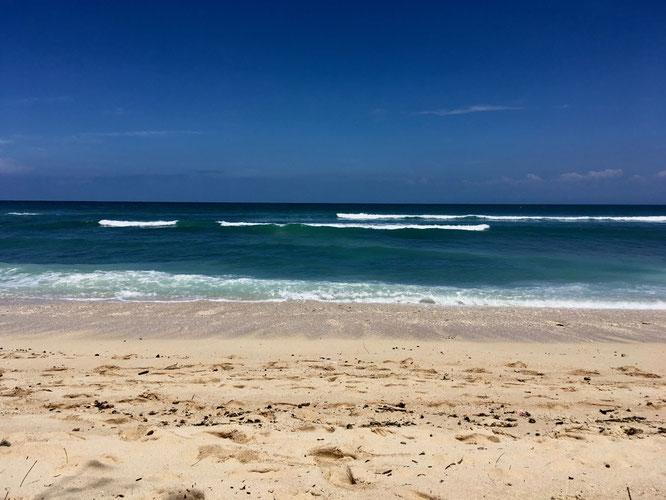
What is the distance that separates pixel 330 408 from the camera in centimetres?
422

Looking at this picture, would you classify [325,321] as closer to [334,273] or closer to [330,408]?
[330,408]

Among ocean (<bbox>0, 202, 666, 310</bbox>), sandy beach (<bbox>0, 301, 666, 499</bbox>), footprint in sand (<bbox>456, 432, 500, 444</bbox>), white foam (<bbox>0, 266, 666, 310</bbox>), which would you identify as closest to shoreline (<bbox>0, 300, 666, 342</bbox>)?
sandy beach (<bbox>0, 301, 666, 499</bbox>)

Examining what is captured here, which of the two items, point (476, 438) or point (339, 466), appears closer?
point (339, 466)

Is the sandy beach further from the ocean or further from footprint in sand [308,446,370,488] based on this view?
the ocean

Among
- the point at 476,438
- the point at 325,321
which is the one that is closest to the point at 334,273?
the point at 325,321

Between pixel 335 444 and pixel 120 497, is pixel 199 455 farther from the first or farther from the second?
pixel 335 444

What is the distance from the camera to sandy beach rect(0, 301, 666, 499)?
112 inches

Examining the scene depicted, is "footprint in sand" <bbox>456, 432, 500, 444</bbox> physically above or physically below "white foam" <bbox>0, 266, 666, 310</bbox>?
above

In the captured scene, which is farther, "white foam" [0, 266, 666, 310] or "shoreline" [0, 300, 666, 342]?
"white foam" [0, 266, 666, 310]

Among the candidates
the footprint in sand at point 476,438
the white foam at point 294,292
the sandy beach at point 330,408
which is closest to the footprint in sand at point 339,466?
the sandy beach at point 330,408

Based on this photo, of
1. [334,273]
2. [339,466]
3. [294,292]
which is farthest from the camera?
[334,273]

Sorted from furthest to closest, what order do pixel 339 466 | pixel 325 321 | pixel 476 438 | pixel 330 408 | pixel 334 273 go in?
pixel 334 273 < pixel 325 321 < pixel 330 408 < pixel 476 438 < pixel 339 466

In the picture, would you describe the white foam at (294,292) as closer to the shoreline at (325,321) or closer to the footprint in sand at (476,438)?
the shoreline at (325,321)

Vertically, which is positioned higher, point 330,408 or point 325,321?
point 330,408
